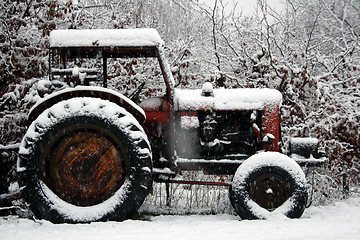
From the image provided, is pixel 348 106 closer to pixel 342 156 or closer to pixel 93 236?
pixel 342 156

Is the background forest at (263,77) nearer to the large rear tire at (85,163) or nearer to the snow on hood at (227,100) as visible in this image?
the snow on hood at (227,100)

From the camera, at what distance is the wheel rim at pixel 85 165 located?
12.2ft

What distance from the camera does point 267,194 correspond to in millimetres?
3934

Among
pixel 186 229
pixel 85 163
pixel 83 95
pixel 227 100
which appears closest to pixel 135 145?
pixel 85 163

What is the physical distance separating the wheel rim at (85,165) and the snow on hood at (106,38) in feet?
3.34

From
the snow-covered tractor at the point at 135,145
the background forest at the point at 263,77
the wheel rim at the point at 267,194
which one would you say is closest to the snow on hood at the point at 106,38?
the snow-covered tractor at the point at 135,145

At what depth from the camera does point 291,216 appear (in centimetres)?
387

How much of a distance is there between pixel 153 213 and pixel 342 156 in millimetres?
4021

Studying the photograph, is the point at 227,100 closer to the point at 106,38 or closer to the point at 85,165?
the point at 106,38

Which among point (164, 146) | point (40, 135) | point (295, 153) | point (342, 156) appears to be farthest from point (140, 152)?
point (342, 156)

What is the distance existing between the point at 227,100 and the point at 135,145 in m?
1.46

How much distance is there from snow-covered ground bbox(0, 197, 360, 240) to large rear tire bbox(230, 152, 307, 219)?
0.21 m

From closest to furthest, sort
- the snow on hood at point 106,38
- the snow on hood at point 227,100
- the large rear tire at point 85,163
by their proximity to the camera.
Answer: the large rear tire at point 85,163 → the snow on hood at point 106,38 → the snow on hood at point 227,100

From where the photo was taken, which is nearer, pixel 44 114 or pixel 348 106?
pixel 44 114
